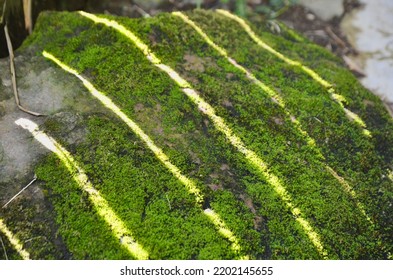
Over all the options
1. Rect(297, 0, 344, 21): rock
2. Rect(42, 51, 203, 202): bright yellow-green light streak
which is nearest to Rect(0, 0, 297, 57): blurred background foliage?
Rect(297, 0, 344, 21): rock

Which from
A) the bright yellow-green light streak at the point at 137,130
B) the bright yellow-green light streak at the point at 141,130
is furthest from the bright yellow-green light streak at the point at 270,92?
the bright yellow-green light streak at the point at 137,130

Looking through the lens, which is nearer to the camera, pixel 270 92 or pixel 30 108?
pixel 30 108

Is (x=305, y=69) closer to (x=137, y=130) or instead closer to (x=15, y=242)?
(x=137, y=130)

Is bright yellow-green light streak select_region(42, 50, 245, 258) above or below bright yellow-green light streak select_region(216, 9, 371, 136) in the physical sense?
below

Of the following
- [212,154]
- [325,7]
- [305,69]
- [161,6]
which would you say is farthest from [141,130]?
[325,7]

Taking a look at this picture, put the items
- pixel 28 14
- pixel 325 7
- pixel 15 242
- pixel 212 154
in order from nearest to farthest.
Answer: pixel 15 242 < pixel 212 154 < pixel 28 14 < pixel 325 7

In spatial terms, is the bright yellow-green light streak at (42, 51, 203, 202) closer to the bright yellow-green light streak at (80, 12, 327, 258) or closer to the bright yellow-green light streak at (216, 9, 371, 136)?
the bright yellow-green light streak at (80, 12, 327, 258)
